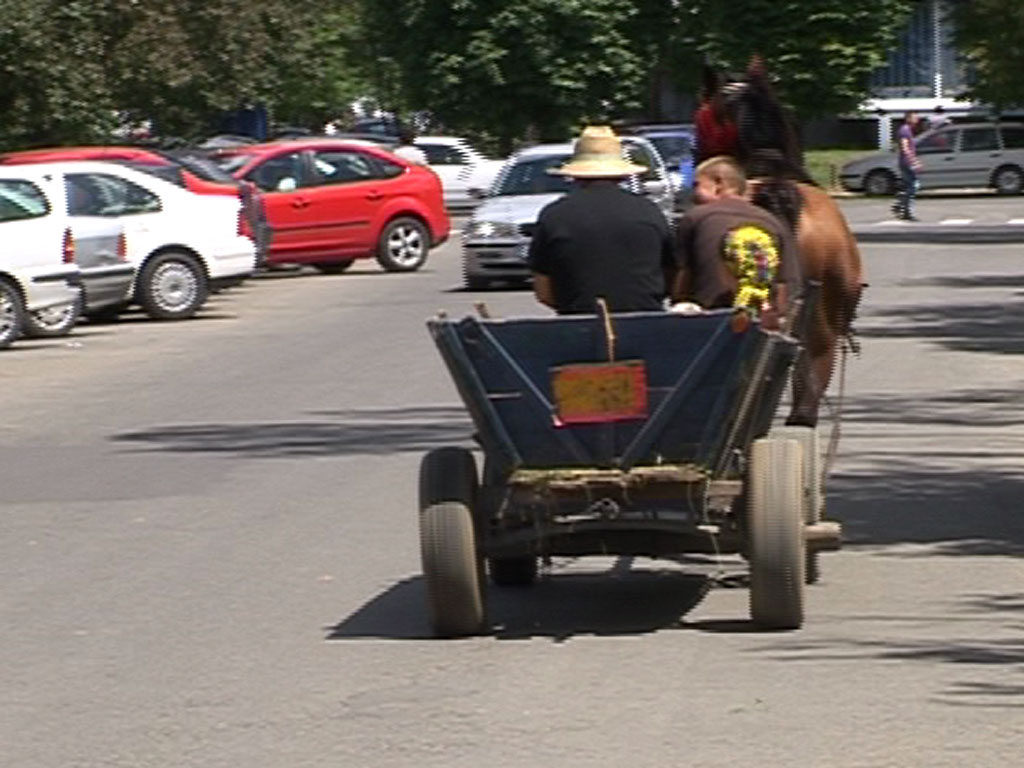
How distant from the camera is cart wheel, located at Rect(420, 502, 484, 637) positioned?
9.57 m

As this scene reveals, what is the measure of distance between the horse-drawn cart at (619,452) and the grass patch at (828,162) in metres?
48.7

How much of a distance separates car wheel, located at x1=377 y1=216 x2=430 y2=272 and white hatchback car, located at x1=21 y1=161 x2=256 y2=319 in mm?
5461

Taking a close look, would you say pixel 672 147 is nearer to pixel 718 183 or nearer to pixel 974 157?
pixel 974 157

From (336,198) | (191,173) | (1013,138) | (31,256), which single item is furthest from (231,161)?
(1013,138)

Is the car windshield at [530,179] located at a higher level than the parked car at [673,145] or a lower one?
higher

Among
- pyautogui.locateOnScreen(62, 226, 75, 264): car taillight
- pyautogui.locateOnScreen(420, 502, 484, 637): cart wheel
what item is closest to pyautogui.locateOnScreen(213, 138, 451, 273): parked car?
pyautogui.locateOnScreen(62, 226, 75, 264): car taillight

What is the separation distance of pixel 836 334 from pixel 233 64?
30.7 m

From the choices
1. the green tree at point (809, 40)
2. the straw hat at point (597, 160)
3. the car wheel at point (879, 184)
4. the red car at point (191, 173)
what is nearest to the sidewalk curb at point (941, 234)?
the green tree at point (809, 40)

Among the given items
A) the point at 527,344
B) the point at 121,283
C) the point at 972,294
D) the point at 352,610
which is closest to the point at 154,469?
the point at 352,610

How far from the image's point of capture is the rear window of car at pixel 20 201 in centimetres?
2481

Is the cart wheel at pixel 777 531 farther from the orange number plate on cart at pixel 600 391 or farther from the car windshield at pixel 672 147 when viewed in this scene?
the car windshield at pixel 672 147

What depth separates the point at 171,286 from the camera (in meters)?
27.9

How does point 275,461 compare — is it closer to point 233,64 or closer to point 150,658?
point 150,658

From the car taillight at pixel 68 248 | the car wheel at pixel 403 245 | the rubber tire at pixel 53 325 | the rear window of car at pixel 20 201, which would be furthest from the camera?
the car wheel at pixel 403 245
